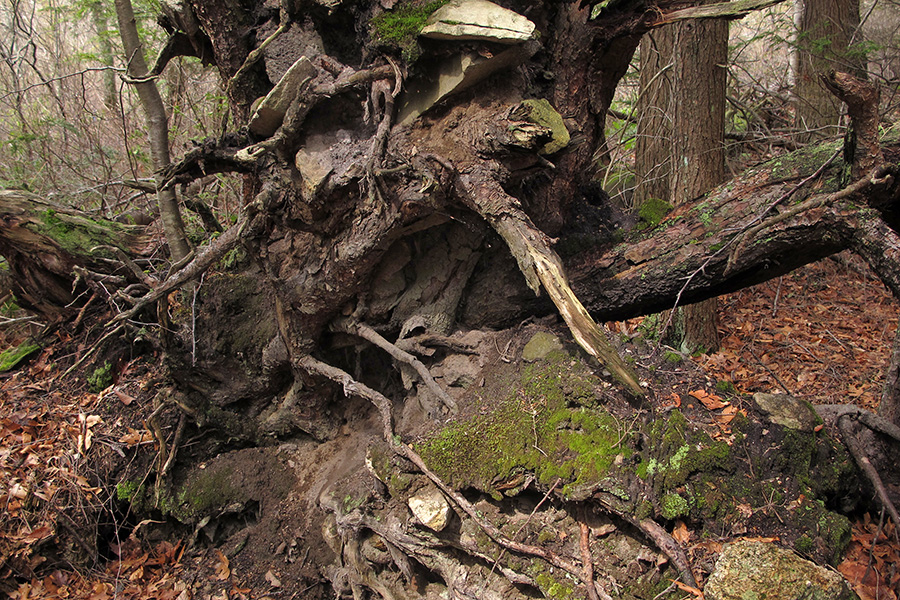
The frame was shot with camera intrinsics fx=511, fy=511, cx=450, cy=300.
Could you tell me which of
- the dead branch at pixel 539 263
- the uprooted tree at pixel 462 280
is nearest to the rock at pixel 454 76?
the uprooted tree at pixel 462 280

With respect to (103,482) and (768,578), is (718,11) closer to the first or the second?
(768,578)

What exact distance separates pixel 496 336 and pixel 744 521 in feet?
5.26

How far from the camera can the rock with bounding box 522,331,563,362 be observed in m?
3.00

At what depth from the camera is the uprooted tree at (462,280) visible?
241 centimetres

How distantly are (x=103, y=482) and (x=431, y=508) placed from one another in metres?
2.80

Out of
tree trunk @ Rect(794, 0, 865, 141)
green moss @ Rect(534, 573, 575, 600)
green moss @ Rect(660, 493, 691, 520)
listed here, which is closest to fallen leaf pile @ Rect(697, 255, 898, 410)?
tree trunk @ Rect(794, 0, 865, 141)

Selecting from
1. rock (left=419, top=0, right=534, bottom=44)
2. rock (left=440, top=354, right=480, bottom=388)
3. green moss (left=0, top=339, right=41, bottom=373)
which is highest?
rock (left=419, top=0, right=534, bottom=44)

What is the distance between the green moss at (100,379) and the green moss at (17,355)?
0.87 metres

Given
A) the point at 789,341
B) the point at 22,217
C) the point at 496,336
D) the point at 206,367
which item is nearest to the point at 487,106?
the point at 496,336

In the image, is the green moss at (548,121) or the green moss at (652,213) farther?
the green moss at (652,213)

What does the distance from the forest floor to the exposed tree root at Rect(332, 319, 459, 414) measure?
134 cm

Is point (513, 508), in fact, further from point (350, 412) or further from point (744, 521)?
point (350, 412)

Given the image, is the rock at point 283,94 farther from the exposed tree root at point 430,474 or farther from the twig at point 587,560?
the twig at point 587,560

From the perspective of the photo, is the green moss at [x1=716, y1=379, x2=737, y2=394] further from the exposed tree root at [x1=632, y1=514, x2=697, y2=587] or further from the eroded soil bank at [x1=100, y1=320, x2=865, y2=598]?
the exposed tree root at [x1=632, y1=514, x2=697, y2=587]
